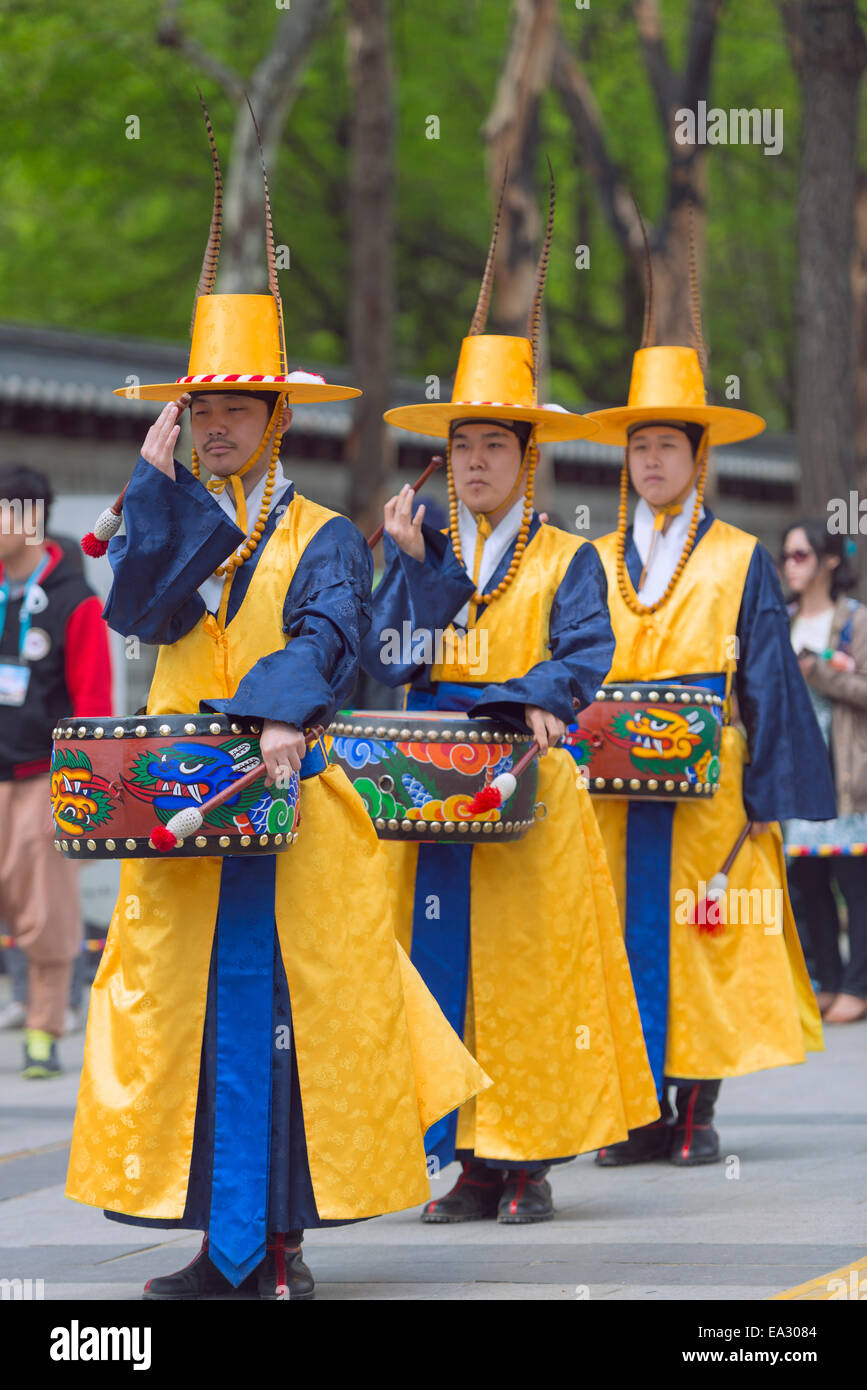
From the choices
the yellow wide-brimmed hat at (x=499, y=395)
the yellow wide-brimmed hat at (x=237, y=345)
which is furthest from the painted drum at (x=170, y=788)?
the yellow wide-brimmed hat at (x=499, y=395)

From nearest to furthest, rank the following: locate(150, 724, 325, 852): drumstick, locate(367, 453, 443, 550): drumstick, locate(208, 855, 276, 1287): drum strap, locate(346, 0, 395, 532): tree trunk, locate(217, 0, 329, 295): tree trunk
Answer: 1. locate(150, 724, 325, 852): drumstick
2. locate(208, 855, 276, 1287): drum strap
3. locate(367, 453, 443, 550): drumstick
4. locate(346, 0, 395, 532): tree trunk
5. locate(217, 0, 329, 295): tree trunk

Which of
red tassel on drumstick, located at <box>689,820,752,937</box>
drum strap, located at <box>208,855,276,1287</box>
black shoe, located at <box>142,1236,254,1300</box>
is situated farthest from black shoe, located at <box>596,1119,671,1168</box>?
drum strap, located at <box>208,855,276,1287</box>

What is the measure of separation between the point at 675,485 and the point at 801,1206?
2067 millimetres

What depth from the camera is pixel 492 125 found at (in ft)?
47.7

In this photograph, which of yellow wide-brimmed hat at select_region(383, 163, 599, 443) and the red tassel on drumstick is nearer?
yellow wide-brimmed hat at select_region(383, 163, 599, 443)

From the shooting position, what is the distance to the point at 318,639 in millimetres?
4137

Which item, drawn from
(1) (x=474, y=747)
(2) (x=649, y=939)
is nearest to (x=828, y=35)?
(2) (x=649, y=939)

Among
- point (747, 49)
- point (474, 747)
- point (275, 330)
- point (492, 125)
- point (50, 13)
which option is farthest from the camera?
point (747, 49)

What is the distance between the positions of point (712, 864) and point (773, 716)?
17.9 inches

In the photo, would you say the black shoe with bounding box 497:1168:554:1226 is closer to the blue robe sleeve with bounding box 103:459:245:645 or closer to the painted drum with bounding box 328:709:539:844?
the painted drum with bounding box 328:709:539:844

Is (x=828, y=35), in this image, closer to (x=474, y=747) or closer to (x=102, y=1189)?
(x=474, y=747)

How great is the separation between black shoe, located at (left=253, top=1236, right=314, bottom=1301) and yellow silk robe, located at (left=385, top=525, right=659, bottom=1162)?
0.95 meters

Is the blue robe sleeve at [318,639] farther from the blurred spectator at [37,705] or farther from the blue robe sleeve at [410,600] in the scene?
the blurred spectator at [37,705]

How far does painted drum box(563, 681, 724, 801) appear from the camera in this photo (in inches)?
225
